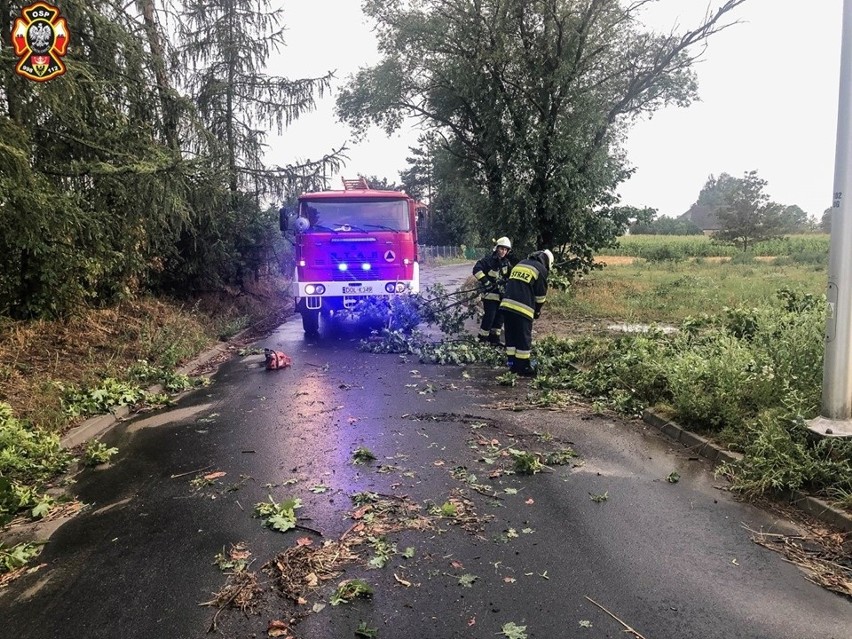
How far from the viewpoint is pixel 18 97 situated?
682cm

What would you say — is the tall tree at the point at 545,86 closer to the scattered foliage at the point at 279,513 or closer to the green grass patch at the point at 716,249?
the scattered foliage at the point at 279,513

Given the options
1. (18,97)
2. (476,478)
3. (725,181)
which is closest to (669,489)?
(476,478)

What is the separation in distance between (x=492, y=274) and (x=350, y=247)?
9.42 feet

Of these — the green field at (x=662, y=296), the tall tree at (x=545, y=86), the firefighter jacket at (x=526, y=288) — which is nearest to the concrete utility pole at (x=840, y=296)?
the firefighter jacket at (x=526, y=288)

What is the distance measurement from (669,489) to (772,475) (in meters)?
0.74

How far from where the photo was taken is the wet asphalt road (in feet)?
9.81

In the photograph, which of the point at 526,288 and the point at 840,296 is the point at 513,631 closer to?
the point at 840,296

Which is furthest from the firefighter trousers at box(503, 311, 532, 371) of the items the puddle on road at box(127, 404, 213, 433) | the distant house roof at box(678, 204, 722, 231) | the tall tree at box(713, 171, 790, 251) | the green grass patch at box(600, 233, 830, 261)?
the distant house roof at box(678, 204, 722, 231)

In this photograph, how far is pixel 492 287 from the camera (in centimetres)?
1074

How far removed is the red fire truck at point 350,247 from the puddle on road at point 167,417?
472cm

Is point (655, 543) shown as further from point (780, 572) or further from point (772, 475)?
point (772, 475)

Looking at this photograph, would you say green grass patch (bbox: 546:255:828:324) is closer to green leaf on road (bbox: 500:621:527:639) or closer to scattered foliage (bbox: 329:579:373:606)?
green leaf on road (bbox: 500:621:527:639)

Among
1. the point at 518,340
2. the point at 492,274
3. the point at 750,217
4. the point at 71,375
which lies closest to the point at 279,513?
the point at 71,375

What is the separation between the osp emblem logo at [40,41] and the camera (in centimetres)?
661
